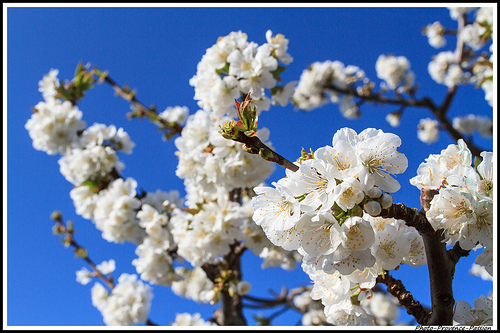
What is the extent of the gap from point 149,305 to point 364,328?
3679mm

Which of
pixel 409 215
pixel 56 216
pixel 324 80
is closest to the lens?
pixel 409 215

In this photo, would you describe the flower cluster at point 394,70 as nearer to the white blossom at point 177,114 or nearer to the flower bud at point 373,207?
the white blossom at point 177,114

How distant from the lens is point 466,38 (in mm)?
6125

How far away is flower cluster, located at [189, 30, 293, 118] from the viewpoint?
2.67m

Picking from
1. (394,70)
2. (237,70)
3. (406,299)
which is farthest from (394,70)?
(406,299)

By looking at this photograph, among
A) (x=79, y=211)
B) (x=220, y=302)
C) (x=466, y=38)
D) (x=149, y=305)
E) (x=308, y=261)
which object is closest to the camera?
(x=308, y=261)

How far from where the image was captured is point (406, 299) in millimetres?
1441

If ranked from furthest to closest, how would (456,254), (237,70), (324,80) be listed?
(324,80), (237,70), (456,254)

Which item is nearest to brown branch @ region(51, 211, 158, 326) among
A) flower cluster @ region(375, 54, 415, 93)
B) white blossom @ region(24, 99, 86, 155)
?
white blossom @ region(24, 99, 86, 155)

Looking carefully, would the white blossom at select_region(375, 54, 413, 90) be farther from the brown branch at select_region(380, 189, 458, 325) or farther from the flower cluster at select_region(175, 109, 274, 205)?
the brown branch at select_region(380, 189, 458, 325)

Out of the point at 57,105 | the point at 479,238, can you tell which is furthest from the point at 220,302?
the point at 57,105

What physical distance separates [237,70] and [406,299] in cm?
198

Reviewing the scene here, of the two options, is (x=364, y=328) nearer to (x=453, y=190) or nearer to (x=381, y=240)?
(x=381, y=240)

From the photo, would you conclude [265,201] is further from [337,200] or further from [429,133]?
[429,133]
